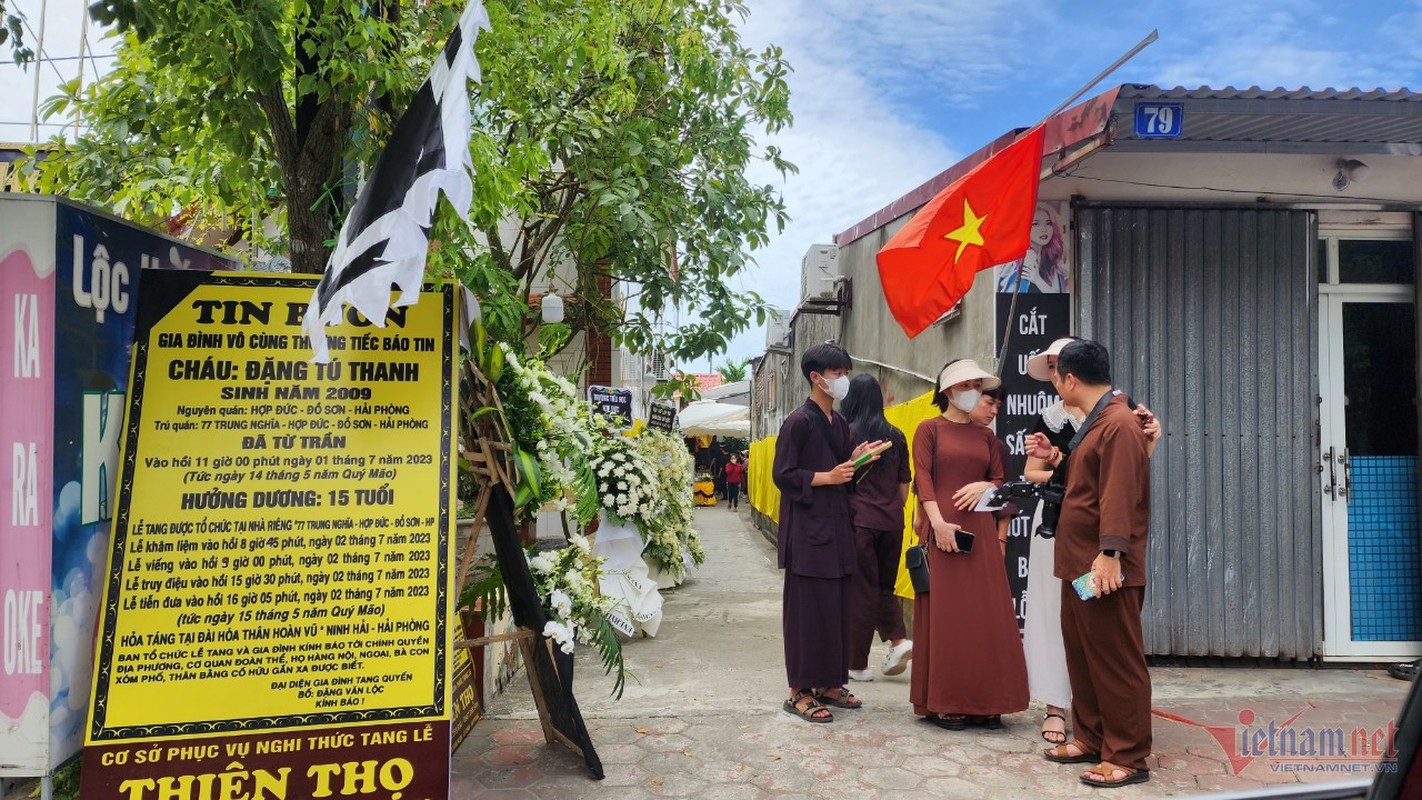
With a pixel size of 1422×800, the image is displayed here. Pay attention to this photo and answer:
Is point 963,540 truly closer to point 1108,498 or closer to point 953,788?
point 1108,498

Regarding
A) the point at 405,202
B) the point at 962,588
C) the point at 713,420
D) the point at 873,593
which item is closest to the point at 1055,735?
the point at 962,588

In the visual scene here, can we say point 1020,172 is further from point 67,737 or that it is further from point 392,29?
point 67,737

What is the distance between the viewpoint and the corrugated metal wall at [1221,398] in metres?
5.99

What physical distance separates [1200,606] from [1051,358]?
2318 mm

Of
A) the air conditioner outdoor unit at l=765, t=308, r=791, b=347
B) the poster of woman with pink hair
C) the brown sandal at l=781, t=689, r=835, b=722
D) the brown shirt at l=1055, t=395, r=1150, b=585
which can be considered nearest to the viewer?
the brown shirt at l=1055, t=395, r=1150, b=585

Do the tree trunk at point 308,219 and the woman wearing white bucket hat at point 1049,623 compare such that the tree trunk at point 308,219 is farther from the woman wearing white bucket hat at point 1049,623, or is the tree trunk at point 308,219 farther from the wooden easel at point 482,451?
the woman wearing white bucket hat at point 1049,623

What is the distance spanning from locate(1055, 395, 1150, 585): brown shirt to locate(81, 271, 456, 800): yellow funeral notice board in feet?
8.45

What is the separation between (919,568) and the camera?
5.04 metres

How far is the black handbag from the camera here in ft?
16.5

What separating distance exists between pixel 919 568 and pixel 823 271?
6459 mm

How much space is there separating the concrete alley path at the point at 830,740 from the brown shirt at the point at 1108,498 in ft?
3.16

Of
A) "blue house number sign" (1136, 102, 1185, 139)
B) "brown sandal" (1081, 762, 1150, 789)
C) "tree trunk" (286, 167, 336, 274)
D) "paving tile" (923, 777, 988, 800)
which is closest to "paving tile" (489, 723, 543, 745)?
"paving tile" (923, 777, 988, 800)

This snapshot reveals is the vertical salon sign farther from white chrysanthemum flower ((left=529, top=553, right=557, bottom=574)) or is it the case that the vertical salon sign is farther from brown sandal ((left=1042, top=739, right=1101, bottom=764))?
brown sandal ((left=1042, top=739, right=1101, bottom=764))

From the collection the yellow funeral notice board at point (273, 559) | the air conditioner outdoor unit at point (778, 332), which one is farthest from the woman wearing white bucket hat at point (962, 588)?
the air conditioner outdoor unit at point (778, 332)
